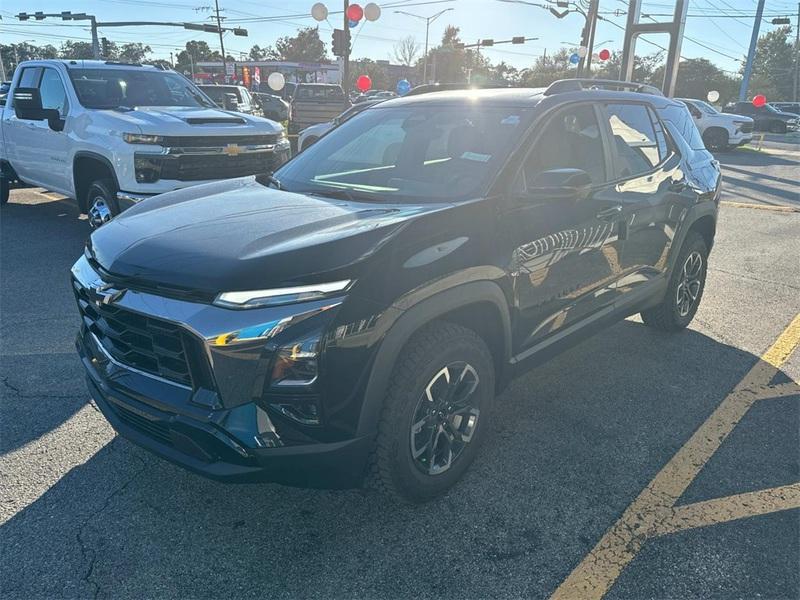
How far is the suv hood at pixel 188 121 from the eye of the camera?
20.0 feet

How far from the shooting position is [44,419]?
3334mm

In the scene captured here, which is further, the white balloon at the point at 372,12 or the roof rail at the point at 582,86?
the white balloon at the point at 372,12

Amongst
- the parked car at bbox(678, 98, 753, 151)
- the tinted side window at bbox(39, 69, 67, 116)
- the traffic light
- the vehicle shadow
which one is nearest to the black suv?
the vehicle shadow

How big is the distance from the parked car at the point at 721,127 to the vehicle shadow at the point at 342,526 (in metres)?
20.8

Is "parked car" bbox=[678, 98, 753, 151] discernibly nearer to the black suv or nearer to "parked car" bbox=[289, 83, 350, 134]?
"parked car" bbox=[289, 83, 350, 134]

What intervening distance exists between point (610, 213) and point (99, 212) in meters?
5.42

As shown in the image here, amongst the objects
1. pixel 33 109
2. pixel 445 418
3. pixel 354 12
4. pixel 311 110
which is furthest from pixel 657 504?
pixel 311 110

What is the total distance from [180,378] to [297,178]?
162 cm

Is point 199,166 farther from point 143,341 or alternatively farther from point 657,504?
point 657,504

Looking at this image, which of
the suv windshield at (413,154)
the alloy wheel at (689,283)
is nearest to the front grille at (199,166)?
the suv windshield at (413,154)

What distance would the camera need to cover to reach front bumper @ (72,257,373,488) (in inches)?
81.4

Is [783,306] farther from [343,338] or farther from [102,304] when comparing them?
[102,304]

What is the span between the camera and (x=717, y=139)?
68.9 feet

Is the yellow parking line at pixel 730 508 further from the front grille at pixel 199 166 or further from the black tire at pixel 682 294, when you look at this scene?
the front grille at pixel 199 166
